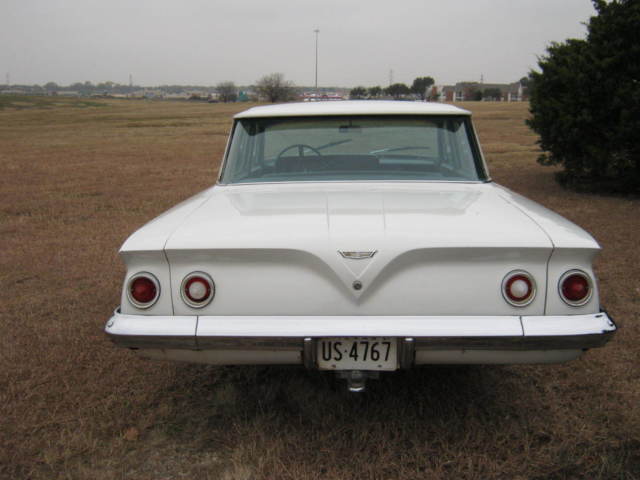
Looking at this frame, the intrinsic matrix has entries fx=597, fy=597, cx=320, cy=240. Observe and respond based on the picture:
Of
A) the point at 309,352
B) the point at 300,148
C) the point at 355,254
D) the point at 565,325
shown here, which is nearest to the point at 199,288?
the point at 309,352

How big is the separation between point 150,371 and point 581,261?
2.46 metres

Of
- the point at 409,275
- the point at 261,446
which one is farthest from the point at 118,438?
the point at 409,275

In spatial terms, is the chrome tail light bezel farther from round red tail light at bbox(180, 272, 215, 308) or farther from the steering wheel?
the steering wheel

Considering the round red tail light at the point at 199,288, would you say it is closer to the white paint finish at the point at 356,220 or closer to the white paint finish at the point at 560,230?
the white paint finish at the point at 356,220

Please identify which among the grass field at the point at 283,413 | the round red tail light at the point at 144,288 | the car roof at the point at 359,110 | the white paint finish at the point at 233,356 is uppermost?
the car roof at the point at 359,110

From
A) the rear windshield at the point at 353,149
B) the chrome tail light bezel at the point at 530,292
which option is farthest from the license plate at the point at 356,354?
the rear windshield at the point at 353,149

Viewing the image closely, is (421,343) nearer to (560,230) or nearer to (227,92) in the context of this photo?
(560,230)

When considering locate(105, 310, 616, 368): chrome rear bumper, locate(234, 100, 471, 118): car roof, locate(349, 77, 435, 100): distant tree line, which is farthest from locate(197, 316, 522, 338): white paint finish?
locate(349, 77, 435, 100): distant tree line

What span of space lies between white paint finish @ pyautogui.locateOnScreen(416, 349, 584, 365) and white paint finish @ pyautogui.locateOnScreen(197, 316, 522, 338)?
0.31ft

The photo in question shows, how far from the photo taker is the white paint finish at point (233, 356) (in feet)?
7.67

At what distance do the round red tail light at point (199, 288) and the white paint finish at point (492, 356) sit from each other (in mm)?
850

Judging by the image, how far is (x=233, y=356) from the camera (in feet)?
7.75

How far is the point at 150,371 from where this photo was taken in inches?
140

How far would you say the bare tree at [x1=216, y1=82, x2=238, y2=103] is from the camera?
89.3m
